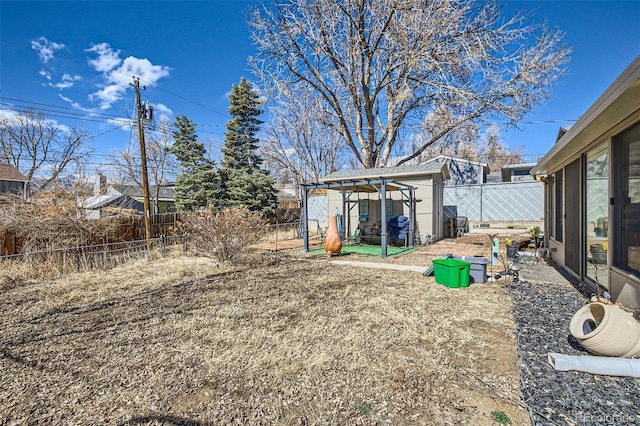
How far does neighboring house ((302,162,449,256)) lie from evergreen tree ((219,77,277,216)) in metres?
6.44

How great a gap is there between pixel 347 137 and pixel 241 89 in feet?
24.5

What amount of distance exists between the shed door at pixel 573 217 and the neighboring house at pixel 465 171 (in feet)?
48.1

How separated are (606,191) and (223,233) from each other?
6716 mm

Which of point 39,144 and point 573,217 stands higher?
point 39,144

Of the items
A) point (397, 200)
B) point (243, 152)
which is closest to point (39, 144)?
point (243, 152)

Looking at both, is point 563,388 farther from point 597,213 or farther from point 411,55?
point 411,55

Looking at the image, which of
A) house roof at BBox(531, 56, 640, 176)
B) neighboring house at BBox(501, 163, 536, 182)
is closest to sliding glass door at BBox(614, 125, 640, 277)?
house roof at BBox(531, 56, 640, 176)

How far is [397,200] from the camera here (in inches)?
451

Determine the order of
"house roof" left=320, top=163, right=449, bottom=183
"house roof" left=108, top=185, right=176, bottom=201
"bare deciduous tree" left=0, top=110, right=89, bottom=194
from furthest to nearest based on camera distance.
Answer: "house roof" left=108, top=185, right=176, bottom=201
"bare deciduous tree" left=0, top=110, right=89, bottom=194
"house roof" left=320, top=163, right=449, bottom=183

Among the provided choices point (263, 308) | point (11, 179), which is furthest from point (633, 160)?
point (11, 179)

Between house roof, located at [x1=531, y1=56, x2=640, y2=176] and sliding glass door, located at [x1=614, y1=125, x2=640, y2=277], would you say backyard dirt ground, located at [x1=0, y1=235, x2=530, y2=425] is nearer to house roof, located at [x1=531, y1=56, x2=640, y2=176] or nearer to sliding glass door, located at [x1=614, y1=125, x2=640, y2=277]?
sliding glass door, located at [x1=614, y1=125, x2=640, y2=277]

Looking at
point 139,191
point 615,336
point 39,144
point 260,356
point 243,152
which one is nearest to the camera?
point 615,336

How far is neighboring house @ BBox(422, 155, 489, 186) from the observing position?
1986 centimetres

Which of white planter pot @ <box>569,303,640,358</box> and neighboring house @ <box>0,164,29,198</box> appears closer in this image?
white planter pot @ <box>569,303,640,358</box>
